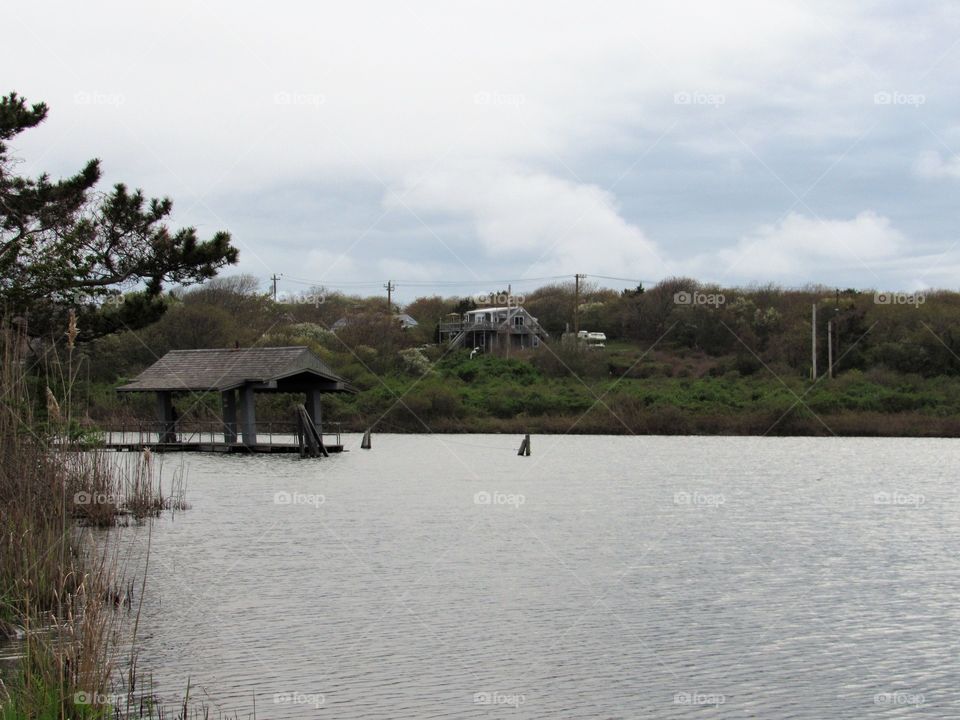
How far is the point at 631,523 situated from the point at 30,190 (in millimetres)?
14057

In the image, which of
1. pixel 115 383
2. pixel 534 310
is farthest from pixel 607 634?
pixel 534 310

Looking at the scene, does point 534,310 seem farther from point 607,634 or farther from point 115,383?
point 607,634

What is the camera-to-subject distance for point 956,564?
20.5m


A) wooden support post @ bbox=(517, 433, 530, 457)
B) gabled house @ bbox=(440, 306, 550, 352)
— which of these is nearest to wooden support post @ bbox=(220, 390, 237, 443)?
wooden support post @ bbox=(517, 433, 530, 457)

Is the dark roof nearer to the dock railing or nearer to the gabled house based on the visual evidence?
the dock railing
